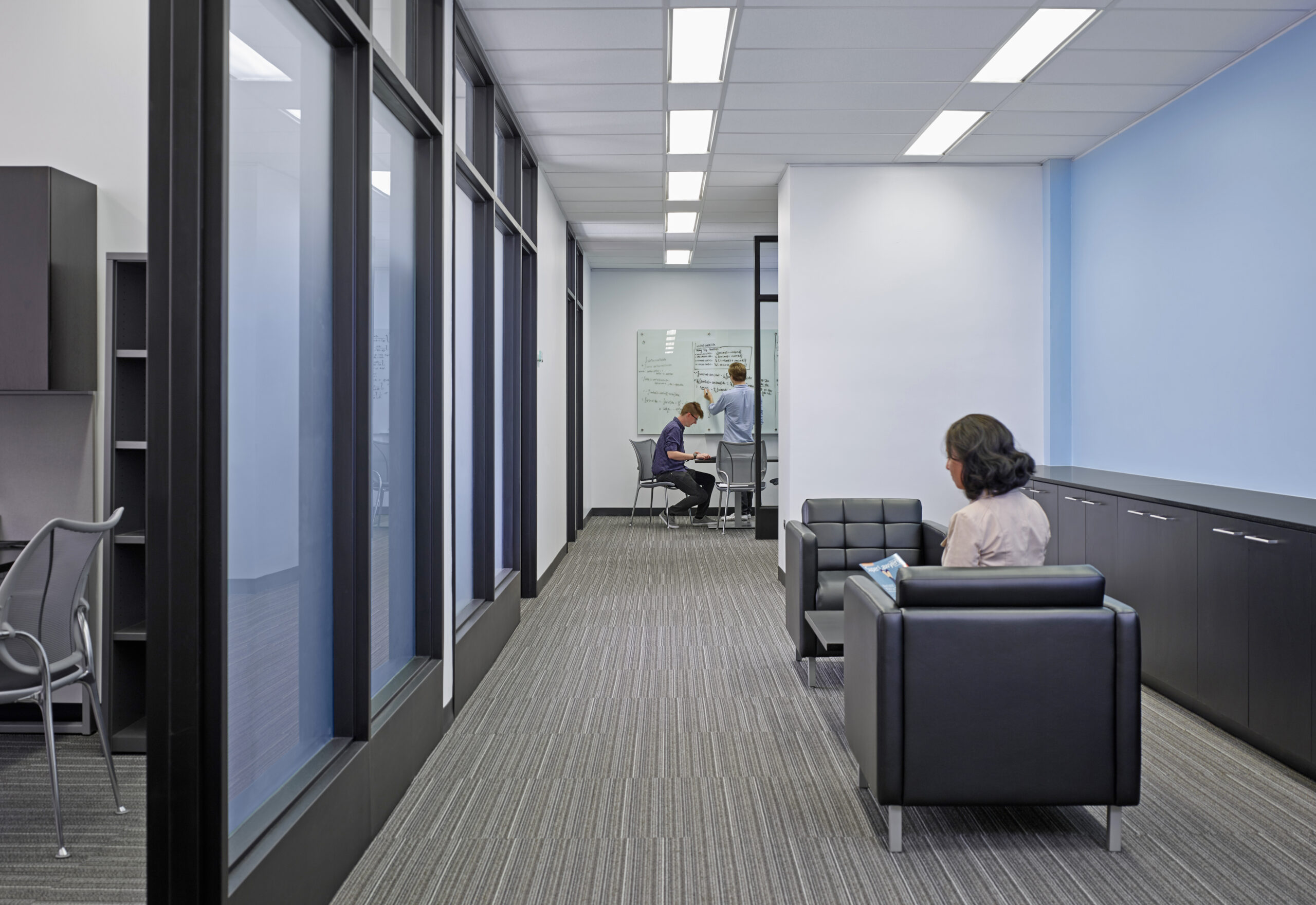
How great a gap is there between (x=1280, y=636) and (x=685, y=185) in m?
4.27

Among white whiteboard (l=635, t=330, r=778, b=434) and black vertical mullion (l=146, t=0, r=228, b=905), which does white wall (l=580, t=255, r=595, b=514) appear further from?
black vertical mullion (l=146, t=0, r=228, b=905)

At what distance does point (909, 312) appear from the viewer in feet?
17.3

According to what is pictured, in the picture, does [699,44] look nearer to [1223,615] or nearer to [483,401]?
[483,401]

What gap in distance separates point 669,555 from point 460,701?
3721mm

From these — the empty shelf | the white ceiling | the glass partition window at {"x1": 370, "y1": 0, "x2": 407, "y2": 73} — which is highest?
the white ceiling

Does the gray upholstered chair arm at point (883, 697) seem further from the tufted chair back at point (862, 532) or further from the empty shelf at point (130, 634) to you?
the empty shelf at point (130, 634)

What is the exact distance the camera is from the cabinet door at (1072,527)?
3.95 meters

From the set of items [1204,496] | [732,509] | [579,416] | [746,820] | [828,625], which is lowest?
[746,820]

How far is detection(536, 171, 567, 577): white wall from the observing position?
18.1 feet

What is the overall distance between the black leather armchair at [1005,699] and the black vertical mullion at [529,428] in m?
3.23

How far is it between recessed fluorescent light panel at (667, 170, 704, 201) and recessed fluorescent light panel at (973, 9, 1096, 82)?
198cm

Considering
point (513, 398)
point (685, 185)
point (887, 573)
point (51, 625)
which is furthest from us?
point (685, 185)

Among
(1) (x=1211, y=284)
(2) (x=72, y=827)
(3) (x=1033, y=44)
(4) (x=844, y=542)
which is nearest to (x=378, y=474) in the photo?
(2) (x=72, y=827)

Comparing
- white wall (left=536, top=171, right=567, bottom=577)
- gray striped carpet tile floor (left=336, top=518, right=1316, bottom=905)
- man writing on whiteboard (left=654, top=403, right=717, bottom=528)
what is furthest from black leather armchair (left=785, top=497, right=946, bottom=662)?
man writing on whiteboard (left=654, top=403, right=717, bottom=528)
